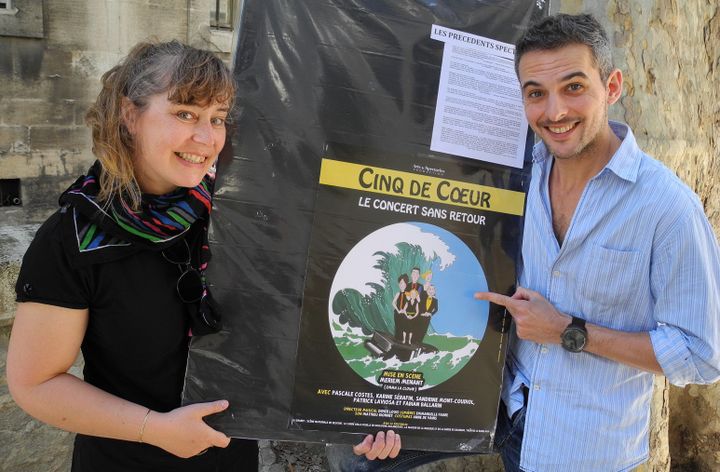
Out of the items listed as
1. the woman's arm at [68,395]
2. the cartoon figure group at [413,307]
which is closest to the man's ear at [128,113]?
the woman's arm at [68,395]

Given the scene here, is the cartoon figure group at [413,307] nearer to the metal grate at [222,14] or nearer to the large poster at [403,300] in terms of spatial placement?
the large poster at [403,300]

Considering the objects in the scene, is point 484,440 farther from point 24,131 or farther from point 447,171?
point 24,131

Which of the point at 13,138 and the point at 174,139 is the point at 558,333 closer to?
the point at 174,139

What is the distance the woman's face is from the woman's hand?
634 millimetres

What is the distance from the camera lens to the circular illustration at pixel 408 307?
6.73 ft

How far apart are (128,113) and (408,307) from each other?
3.27 feet

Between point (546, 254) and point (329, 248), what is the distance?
0.69m

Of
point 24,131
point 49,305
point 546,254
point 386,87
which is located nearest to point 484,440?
point 546,254

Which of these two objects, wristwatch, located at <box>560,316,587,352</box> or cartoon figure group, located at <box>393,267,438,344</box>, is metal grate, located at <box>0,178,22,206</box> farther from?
wristwatch, located at <box>560,316,587,352</box>

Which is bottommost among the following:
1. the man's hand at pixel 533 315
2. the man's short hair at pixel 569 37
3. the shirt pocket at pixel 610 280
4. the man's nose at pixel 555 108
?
the man's hand at pixel 533 315

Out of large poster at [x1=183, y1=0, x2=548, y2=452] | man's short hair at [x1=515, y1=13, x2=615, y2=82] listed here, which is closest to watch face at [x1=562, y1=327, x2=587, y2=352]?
large poster at [x1=183, y1=0, x2=548, y2=452]

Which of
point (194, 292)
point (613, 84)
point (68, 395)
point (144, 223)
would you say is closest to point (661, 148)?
point (613, 84)

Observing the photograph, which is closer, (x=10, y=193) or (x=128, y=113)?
(x=128, y=113)

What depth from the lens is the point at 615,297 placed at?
79.9 inches
